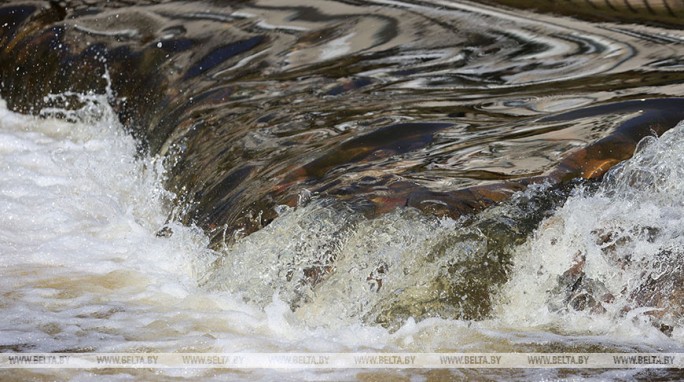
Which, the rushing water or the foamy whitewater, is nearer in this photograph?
the foamy whitewater

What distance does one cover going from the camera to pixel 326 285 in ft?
11.2

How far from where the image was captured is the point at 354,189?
3.70 meters

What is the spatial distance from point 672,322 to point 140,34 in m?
3.90

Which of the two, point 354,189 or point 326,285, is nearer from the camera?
point 326,285

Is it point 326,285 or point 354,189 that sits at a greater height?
point 354,189

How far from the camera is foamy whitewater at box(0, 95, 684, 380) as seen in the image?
3066mm

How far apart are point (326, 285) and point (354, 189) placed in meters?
0.42

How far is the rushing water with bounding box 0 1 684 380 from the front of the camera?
10.5ft

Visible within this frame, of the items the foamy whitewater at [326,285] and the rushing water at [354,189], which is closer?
the foamy whitewater at [326,285]

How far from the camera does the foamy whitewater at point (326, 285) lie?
307cm

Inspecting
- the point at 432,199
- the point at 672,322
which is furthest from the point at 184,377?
the point at 672,322

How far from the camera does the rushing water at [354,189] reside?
320cm

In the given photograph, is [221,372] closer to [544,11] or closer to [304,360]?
[304,360]

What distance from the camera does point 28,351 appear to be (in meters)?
3.03
